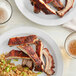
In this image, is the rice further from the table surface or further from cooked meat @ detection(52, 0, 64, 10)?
cooked meat @ detection(52, 0, 64, 10)

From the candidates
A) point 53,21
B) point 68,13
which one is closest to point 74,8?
point 68,13

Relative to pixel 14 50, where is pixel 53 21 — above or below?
above

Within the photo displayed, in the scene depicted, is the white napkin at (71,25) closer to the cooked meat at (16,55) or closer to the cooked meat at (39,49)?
the cooked meat at (39,49)

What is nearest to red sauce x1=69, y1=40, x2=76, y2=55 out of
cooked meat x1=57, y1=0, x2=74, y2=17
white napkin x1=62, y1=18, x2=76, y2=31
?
white napkin x1=62, y1=18, x2=76, y2=31

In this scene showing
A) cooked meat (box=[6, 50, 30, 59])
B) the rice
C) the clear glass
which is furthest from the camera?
the clear glass

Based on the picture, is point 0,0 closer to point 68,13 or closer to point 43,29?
point 43,29

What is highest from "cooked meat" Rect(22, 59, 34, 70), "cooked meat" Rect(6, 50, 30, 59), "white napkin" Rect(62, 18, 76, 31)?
"white napkin" Rect(62, 18, 76, 31)

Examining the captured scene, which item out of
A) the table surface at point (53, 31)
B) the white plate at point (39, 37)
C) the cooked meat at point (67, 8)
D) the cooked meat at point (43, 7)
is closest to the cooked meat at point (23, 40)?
the white plate at point (39, 37)
